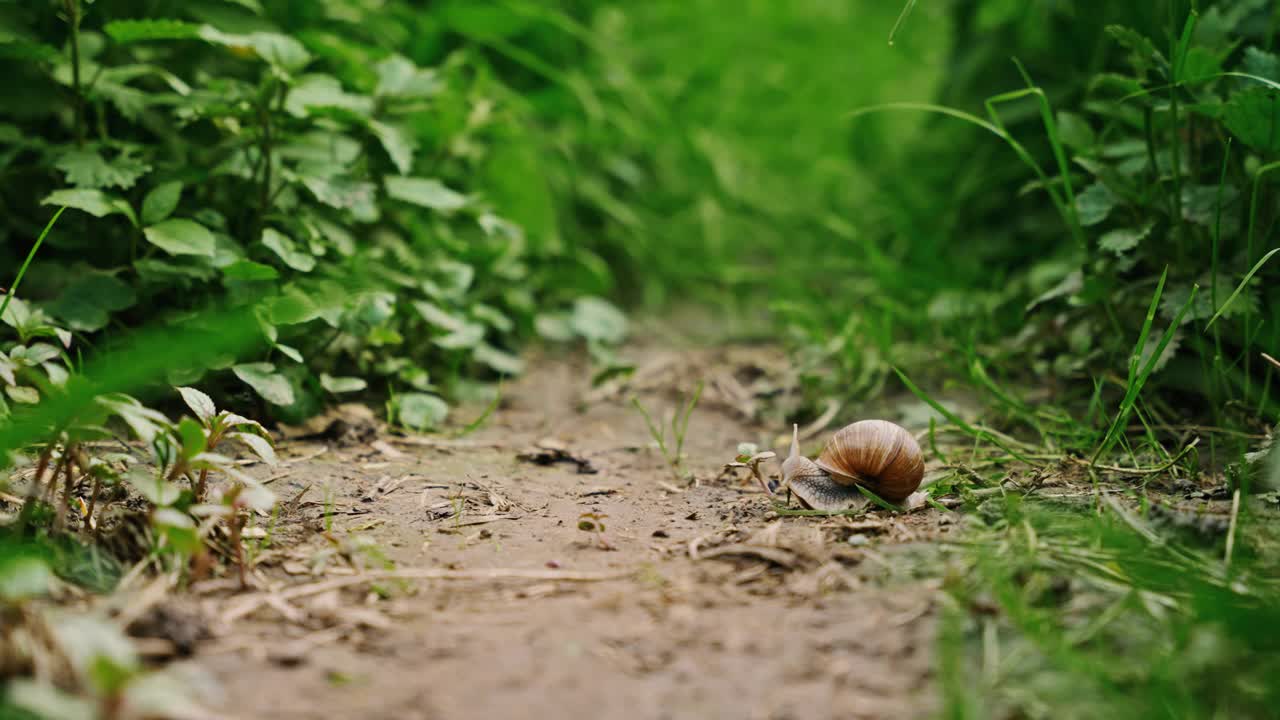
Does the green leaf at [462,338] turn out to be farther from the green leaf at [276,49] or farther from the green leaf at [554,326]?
the green leaf at [276,49]

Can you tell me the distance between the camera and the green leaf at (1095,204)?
2.15 m

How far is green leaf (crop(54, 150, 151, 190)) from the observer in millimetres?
2086

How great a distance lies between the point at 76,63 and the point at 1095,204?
2.25m

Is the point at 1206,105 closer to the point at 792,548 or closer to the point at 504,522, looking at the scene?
the point at 792,548

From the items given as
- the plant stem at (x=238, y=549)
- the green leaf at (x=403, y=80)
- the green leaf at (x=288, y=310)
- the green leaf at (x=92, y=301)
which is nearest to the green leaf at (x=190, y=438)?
the plant stem at (x=238, y=549)

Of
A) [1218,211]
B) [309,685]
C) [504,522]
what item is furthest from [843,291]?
[309,685]

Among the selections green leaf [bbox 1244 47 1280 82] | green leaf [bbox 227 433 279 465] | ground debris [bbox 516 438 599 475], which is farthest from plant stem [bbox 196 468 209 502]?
green leaf [bbox 1244 47 1280 82]

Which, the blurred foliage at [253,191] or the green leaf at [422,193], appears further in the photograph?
the green leaf at [422,193]

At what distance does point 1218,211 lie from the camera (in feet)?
6.26

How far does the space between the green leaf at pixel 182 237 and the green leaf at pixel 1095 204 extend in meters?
1.90

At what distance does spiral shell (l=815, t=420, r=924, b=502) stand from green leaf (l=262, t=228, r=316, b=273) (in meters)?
1.24

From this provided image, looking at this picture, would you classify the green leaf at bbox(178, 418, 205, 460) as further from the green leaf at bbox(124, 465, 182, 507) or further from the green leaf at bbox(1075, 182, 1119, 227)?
the green leaf at bbox(1075, 182, 1119, 227)

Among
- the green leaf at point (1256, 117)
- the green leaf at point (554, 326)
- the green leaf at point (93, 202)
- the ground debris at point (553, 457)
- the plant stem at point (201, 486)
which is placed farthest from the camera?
the green leaf at point (554, 326)

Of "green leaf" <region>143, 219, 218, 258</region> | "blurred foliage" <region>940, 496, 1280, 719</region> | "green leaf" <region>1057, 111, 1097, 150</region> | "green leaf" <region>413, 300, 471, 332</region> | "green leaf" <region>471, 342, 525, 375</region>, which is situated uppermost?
"green leaf" <region>1057, 111, 1097, 150</region>
